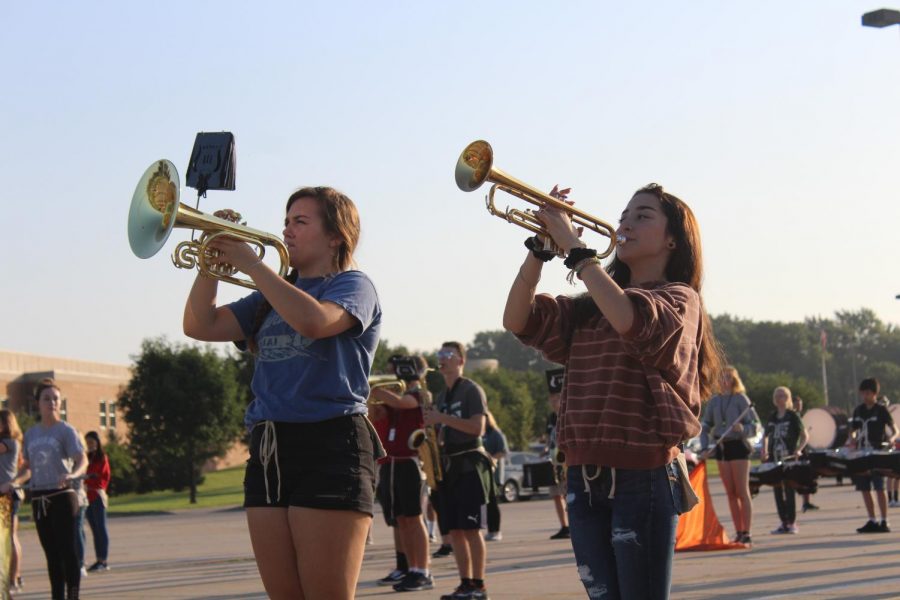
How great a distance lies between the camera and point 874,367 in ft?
498

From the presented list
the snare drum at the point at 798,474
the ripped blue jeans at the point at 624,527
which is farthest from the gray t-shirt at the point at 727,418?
the ripped blue jeans at the point at 624,527

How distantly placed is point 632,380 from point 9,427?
332 inches

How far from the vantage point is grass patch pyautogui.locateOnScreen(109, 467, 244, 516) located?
45.0m

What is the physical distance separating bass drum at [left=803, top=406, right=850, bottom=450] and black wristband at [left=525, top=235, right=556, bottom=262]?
2032cm

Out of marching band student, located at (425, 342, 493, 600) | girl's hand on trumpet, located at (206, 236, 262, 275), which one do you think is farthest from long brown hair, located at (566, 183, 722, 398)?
marching band student, located at (425, 342, 493, 600)

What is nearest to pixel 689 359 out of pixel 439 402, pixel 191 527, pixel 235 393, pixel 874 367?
pixel 439 402

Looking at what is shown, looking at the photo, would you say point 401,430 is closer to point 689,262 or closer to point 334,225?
point 334,225

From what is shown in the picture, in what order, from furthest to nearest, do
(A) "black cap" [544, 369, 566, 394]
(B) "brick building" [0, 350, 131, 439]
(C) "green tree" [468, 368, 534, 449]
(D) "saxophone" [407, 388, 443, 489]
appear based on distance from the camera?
(B) "brick building" [0, 350, 131, 439]
(C) "green tree" [468, 368, 534, 449]
(A) "black cap" [544, 369, 566, 394]
(D) "saxophone" [407, 388, 443, 489]

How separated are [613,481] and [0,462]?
26.1 ft

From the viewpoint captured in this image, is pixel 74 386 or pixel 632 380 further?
pixel 74 386

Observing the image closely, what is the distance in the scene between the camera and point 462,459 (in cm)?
1120

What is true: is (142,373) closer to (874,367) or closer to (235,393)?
(235,393)

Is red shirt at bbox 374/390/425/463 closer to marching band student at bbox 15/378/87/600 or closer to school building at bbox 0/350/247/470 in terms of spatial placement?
marching band student at bbox 15/378/87/600

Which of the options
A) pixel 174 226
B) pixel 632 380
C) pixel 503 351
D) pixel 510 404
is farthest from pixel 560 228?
pixel 503 351
